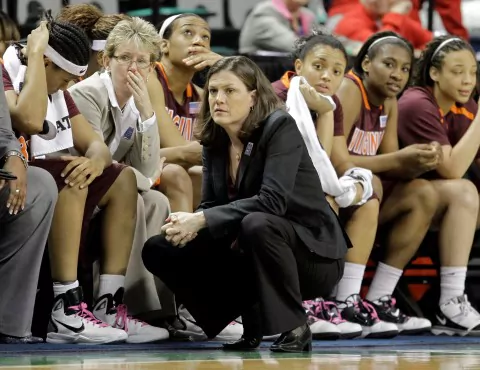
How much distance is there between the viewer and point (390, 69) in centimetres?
588

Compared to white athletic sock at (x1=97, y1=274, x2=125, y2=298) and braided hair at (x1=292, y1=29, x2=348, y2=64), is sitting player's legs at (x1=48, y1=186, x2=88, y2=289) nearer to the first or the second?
white athletic sock at (x1=97, y1=274, x2=125, y2=298)

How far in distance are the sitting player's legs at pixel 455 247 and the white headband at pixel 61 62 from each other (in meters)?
1.95

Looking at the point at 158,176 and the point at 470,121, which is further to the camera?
the point at 470,121

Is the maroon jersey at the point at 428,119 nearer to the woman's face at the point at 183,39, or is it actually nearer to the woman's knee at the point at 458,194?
the woman's knee at the point at 458,194

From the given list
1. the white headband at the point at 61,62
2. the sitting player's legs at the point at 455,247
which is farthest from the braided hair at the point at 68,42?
the sitting player's legs at the point at 455,247

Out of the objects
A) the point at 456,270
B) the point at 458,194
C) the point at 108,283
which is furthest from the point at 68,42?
the point at 456,270

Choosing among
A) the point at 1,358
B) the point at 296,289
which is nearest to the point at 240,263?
the point at 296,289

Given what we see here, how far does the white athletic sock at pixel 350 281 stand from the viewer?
17.9 ft

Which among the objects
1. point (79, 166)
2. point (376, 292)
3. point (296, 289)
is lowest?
point (376, 292)

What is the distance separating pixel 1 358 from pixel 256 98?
134cm

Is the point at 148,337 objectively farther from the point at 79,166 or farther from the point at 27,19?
the point at 27,19

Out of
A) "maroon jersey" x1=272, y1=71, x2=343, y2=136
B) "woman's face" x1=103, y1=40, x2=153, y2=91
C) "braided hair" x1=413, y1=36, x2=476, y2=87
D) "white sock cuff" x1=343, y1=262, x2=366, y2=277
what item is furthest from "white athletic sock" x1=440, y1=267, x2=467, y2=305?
"woman's face" x1=103, y1=40, x2=153, y2=91

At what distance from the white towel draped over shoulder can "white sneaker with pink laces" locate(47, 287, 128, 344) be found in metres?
1.13

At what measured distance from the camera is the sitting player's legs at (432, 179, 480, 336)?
228 inches
